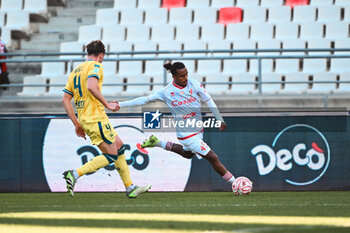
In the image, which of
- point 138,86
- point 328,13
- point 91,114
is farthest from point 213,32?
point 91,114

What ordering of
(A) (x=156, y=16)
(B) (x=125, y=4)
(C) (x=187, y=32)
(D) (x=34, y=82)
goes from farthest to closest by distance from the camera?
(B) (x=125, y=4) < (A) (x=156, y=16) < (C) (x=187, y=32) < (D) (x=34, y=82)

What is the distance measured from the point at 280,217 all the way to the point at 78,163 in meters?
5.32

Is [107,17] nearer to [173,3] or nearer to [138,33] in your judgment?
[138,33]

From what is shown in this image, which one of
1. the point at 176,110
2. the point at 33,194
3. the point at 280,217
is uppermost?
the point at 176,110

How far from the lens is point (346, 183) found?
1041 centimetres

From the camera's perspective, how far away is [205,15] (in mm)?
16734

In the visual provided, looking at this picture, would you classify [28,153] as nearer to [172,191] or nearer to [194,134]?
[172,191]

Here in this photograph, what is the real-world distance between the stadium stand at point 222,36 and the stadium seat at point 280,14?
1 cm

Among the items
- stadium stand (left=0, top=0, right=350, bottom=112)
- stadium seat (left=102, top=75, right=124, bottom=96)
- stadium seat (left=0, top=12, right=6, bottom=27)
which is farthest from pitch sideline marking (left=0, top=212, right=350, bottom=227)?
stadium seat (left=0, top=12, right=6, bottom=27)

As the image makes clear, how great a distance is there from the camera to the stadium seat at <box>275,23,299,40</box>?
51.1ft

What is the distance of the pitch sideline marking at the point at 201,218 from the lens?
18.7 feet

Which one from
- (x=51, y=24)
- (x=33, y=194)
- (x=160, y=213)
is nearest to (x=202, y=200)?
(x=160, y=213)

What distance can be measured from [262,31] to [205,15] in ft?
5.44

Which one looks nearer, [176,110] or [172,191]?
[176,110]
